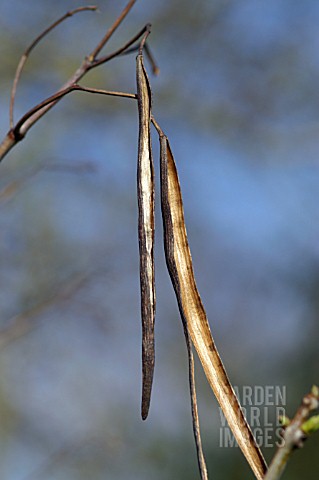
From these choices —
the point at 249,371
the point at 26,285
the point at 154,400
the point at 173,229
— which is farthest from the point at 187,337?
the point at 249,371

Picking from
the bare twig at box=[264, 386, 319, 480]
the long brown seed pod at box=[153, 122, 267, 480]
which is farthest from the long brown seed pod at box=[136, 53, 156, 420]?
the bare twig at box=[264, 386, 319, 480]

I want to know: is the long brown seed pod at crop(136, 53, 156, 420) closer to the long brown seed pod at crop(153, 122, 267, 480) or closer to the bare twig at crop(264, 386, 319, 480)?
the long brown seed pod at crop(153, 122, 267, 480)

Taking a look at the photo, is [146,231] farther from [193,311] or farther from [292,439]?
[292,439]

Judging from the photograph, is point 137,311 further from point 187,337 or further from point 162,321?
point 187,337

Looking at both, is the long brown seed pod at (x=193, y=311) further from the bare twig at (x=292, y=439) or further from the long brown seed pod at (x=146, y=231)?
the bare twig at (x=292, y=439)

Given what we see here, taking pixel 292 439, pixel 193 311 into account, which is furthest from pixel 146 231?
pixel 292 439

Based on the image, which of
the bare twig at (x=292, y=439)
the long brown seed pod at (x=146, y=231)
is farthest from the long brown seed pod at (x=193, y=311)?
the bare twig at (x=292, y=439)
